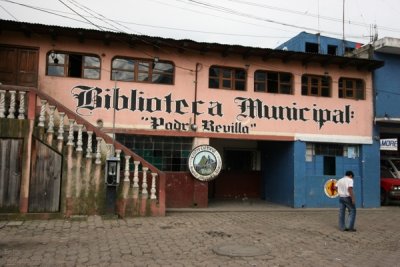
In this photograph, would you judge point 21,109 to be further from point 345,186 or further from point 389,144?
point 389,144

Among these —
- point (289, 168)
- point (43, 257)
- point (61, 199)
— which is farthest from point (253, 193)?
point (43, 257)

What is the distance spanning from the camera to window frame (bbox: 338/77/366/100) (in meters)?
17.2

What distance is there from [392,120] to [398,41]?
3.29 metres

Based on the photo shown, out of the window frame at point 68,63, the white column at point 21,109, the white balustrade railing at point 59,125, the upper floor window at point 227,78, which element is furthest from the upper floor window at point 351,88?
the white column at point 21,109

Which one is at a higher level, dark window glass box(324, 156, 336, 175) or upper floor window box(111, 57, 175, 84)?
upper floor window box(111, 57, 175, 84)

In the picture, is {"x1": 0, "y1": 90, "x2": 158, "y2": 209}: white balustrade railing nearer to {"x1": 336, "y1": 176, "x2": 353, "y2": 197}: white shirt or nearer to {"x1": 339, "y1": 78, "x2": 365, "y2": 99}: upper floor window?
{"x1": 336, "y1": 176, "x2": 353, "y2": 197}: white shirt

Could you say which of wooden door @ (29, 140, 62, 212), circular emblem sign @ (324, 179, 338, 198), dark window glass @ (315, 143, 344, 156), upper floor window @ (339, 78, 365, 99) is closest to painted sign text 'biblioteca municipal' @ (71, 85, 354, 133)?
upper floor window @ (339, 78, 365, 99)

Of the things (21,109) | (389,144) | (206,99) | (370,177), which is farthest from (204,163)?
(389,144)

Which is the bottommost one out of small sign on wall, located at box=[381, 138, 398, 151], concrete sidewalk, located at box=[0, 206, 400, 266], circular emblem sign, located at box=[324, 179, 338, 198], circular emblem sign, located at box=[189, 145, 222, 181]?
concrete sidewalk, located at box=[0, 206, 400, 266]

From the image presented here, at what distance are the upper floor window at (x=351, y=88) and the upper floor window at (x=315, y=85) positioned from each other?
2.07ft

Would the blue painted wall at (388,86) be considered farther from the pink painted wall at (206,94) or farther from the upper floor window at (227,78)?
the upper floor window at (227,78)

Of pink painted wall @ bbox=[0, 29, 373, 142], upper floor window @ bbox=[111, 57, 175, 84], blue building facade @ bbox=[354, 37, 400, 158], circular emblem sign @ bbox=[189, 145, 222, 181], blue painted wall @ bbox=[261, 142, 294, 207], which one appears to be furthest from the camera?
blue building facade @ bbox=[354, 37, 400, 158]

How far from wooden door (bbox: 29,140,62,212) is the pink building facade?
2.52 m

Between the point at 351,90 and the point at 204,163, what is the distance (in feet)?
24.4
